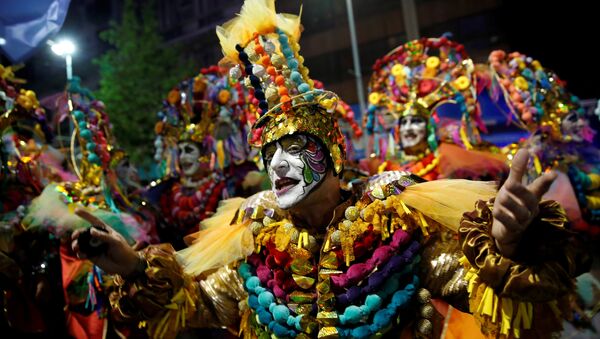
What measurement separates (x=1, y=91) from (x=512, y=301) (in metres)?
3.94

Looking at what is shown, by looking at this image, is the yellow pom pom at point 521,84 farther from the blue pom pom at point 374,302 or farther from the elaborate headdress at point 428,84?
the blue pom pom at point 374,302

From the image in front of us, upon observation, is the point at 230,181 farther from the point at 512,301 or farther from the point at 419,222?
the point at 512,301

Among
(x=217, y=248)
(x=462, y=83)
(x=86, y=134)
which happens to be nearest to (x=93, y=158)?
(x=86, y=134)

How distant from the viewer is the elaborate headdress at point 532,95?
5.11 metres

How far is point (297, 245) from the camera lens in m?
2.31

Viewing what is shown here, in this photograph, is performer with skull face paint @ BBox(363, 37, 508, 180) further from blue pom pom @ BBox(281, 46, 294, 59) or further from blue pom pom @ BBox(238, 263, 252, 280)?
blue pom pom @ BBox(238, 263, 252, 280)

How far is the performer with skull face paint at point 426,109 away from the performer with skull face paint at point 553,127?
415mm

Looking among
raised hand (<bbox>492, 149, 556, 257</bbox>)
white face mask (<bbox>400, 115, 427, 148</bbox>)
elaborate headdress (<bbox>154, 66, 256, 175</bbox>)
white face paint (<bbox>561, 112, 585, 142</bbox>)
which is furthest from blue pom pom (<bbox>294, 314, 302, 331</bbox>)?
white face paint (<bbox>561, 112, 585, 142</bbox>)

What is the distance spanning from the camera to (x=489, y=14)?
15.9 meters

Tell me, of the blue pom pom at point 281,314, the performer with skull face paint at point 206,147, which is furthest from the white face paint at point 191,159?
the blue pom pom at point 281,314

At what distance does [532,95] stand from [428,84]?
107 cm

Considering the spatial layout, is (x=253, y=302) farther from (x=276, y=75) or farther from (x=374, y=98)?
(x=374, y=98)

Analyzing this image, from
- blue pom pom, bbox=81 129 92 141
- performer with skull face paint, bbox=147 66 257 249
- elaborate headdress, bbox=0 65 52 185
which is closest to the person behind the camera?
elaborate headdress, bbox=0 65 52 185

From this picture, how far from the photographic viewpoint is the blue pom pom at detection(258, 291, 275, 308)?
2209 mm
